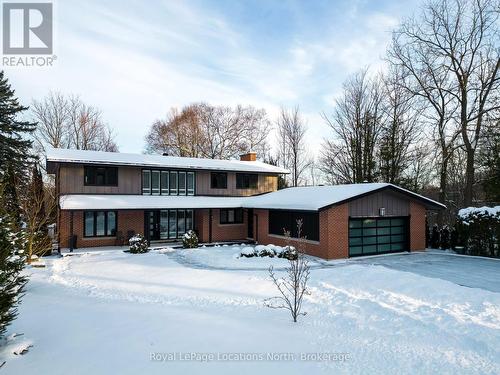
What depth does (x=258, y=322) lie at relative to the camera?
25.2 ft

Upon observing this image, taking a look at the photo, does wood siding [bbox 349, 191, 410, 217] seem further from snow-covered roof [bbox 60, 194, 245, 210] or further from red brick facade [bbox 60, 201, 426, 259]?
snow-covered roof [bbox 60, 194, 245, 210]

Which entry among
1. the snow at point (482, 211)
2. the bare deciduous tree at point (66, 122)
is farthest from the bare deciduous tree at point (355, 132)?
the bare deciduous tree at point (66, 122)

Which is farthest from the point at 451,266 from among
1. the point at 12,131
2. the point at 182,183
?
the point at 12,131

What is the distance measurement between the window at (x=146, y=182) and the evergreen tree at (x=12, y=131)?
Result: 1435cm

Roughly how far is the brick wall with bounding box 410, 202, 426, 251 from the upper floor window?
1442 centimetres

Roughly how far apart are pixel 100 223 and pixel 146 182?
152 inches

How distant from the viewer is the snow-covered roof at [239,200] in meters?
17.2

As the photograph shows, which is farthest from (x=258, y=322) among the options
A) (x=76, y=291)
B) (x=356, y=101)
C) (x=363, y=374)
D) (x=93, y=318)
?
(x=356, y=101)

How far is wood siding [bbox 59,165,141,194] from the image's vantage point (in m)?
19.1

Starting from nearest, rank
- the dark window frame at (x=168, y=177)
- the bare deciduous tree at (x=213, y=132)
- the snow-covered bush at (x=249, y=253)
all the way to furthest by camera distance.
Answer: the snow-covered bush at (x=249, y=253) → the dark window frame at (x=168, y=177) → the bare deciduous tree at (x=213, y=132)

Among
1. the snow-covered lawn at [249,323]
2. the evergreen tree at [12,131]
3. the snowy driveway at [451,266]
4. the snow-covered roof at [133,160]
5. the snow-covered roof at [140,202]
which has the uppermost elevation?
the evergreen tree at [12,131]

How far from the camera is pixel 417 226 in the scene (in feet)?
64.0

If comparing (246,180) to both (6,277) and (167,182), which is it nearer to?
(167,182)

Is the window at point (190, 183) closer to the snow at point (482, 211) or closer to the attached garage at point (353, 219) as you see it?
the attached garage at point (353, 219)
